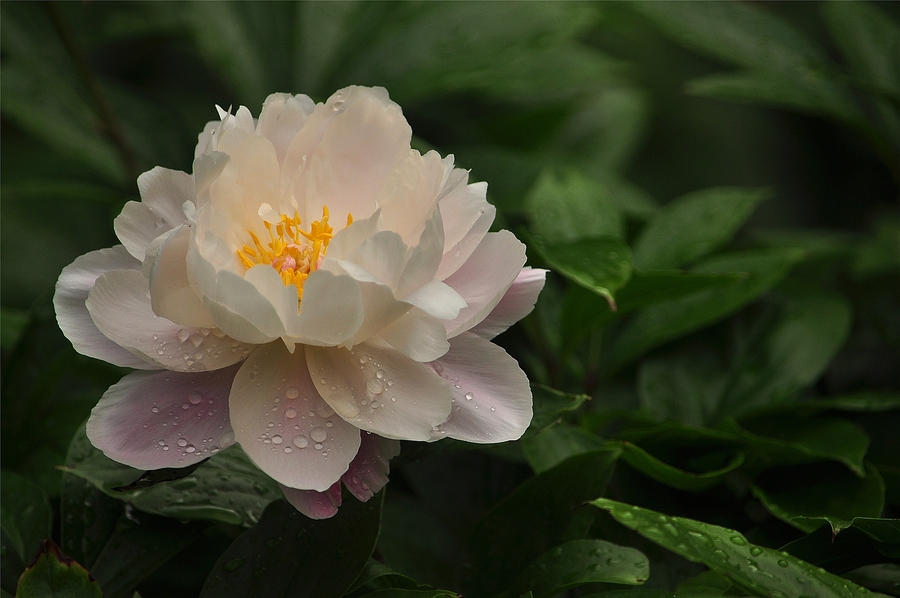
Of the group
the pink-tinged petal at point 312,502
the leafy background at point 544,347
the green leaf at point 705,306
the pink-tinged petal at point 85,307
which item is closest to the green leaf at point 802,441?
the leafy background at point 544,347

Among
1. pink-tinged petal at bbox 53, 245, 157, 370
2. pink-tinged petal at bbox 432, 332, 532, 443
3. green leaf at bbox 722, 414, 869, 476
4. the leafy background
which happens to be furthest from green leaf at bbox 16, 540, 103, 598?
green leaf at bbox 722, 414, 869, 476

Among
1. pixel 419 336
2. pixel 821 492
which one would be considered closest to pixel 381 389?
pixel 419 336

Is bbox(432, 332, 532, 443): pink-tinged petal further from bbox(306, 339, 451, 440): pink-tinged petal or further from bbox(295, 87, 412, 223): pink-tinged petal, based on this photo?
bbox(295, 87, 412, 223): pink-tinged petal

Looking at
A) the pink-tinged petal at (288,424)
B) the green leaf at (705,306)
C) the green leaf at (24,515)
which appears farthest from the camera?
the green leaf at (705,306)

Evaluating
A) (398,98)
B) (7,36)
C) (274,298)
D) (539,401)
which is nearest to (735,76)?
(398,98)

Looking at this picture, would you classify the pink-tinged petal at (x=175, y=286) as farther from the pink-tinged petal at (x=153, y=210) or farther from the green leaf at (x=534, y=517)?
the green leaf at (x=534, y=517)

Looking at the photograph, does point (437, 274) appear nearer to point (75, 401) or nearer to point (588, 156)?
point (75, 401)
